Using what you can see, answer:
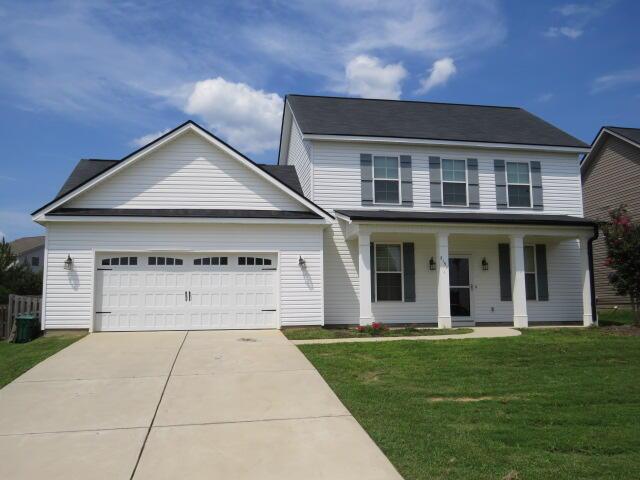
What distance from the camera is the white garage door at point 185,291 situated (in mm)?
14133

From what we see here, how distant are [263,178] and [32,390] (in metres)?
9.00

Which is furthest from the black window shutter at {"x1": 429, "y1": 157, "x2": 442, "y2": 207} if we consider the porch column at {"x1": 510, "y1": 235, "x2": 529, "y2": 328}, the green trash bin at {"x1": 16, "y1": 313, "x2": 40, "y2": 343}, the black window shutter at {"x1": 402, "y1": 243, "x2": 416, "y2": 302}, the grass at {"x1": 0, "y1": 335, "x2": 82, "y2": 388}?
the green trash bin at {"x1": 16, "y1": 313, "x2": 40, "y2": 343}

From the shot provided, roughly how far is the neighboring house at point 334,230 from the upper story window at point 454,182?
0.04 m

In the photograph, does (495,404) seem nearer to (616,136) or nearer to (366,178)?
(366,178)

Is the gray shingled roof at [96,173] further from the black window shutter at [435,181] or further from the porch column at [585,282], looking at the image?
the porch column at [585,282]

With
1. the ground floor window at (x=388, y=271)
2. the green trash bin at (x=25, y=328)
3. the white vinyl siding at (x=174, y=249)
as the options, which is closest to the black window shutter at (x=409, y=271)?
the ground floor window at (x=388, y=271)

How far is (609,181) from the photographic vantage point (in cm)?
2291

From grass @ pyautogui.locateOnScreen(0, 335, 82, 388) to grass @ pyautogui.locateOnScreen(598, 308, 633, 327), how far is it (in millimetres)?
15952

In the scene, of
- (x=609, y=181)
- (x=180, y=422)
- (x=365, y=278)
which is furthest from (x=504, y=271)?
(x=180, y=422)

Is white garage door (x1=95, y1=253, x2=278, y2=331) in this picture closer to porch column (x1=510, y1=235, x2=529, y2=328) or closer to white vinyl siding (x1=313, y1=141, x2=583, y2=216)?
white vinyl siding (x1=313, y1=141, x2=583, y2=216)

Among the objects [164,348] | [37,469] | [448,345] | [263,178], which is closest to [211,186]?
[263,178]

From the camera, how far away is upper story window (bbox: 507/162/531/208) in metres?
17.7

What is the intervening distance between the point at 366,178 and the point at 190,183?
219 inches

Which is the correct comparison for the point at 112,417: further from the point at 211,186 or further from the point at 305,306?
the point at 211,186
